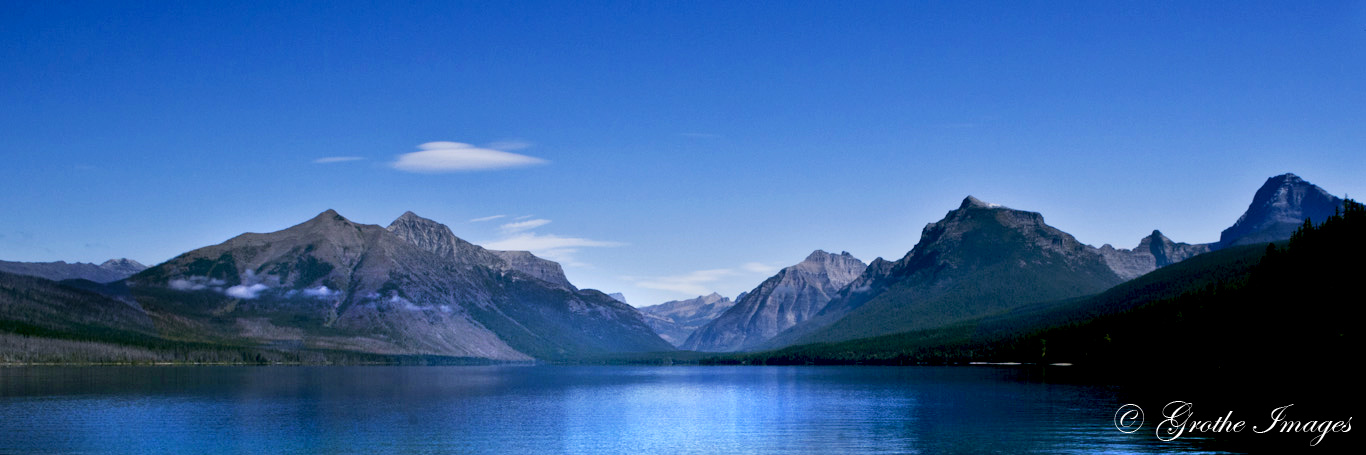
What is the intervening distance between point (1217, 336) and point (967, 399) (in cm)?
4955

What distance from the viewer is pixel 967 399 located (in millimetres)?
142375

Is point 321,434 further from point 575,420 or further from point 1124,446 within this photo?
point 1124,446

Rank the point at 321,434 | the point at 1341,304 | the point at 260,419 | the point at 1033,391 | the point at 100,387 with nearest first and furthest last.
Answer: the point at 321,434 < the point at 260,419 < the point at 1341,304 < the point at 1033,391 < the point at 100,387

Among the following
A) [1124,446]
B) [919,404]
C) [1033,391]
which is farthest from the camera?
[1033,391]

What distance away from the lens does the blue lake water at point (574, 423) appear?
86.5m

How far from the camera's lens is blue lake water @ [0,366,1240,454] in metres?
86.5

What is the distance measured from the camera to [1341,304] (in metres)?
127

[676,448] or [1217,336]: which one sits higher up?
[1217,336]

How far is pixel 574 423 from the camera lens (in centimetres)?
11325

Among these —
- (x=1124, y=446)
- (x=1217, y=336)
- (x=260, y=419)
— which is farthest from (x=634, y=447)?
(x=1217, y=336)

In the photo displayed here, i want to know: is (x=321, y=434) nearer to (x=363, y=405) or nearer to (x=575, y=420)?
(x=575, y=420)

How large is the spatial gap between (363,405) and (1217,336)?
12896cm

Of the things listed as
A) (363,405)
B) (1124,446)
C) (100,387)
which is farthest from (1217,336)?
(100,387)

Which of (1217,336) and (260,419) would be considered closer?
(260,419)
